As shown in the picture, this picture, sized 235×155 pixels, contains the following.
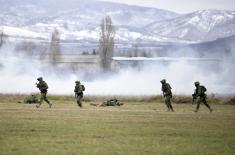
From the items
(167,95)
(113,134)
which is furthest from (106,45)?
(113,134)

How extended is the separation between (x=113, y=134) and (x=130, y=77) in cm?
6891

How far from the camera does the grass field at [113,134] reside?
912 inches

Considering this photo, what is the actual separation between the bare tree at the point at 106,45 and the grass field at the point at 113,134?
76304 mm

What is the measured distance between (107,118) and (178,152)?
13.9 m

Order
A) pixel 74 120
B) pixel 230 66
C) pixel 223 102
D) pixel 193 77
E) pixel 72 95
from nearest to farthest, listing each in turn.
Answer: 1. pixel 74 120
2. pixel 223 102
3. pixel 72 95
4. pixel 230 66
5. pixel 193 77

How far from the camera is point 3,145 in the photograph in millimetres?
23562

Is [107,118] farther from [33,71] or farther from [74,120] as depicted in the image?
[33,71]

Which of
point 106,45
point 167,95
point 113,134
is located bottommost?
point 113,134

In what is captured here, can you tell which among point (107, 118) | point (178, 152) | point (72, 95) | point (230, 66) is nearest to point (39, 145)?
point (178, 152)

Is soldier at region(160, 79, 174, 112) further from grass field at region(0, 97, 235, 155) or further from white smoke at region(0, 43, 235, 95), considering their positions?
white smoke at region(0, 43, 235, 95)

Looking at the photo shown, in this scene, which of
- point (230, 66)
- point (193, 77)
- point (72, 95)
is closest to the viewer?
point (72, 95)

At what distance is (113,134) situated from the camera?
A: 27.9 metres

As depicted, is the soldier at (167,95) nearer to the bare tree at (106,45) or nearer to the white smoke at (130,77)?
the white smoke at (130,77)

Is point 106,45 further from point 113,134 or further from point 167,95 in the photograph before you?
point 113,134
